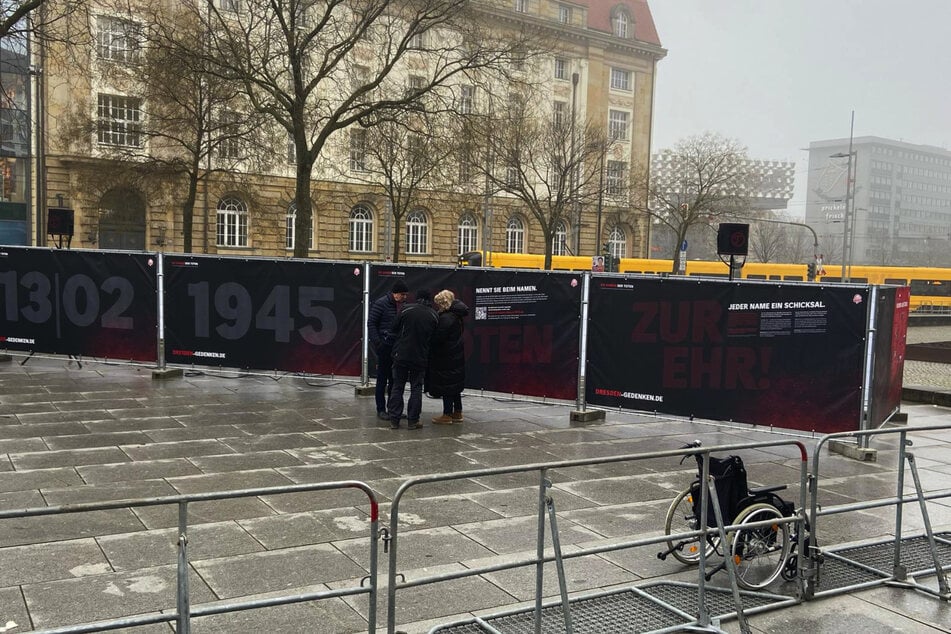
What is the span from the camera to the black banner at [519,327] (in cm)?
1201

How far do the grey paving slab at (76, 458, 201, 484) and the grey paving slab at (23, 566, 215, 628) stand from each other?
2.72 metres

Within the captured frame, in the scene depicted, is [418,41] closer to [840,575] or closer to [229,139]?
[229,139]

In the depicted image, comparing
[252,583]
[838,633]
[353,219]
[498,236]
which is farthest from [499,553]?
[498,236]

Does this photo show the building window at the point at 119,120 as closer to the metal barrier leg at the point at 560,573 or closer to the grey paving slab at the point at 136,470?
the grey paving slab at the point at 136,470

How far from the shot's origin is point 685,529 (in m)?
6.71

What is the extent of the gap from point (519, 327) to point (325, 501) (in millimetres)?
5203

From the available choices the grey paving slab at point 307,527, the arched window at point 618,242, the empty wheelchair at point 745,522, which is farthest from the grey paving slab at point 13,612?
the arched window at point 618,242

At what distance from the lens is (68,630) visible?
3.62 meters

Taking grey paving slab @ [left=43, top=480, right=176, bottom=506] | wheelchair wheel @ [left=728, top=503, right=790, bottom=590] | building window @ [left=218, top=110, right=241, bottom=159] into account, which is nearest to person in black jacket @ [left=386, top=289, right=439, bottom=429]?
grey paving slab @ [left=43, top=480, right=176, bottom=506]

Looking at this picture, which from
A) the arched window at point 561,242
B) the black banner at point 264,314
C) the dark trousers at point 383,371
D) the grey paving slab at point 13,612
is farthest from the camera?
the arched window at point 561,242

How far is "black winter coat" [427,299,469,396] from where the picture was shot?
1113cm

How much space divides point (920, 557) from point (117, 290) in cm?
1298

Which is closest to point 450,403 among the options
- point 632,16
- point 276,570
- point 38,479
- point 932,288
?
point 38,479

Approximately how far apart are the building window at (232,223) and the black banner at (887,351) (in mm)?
44519
